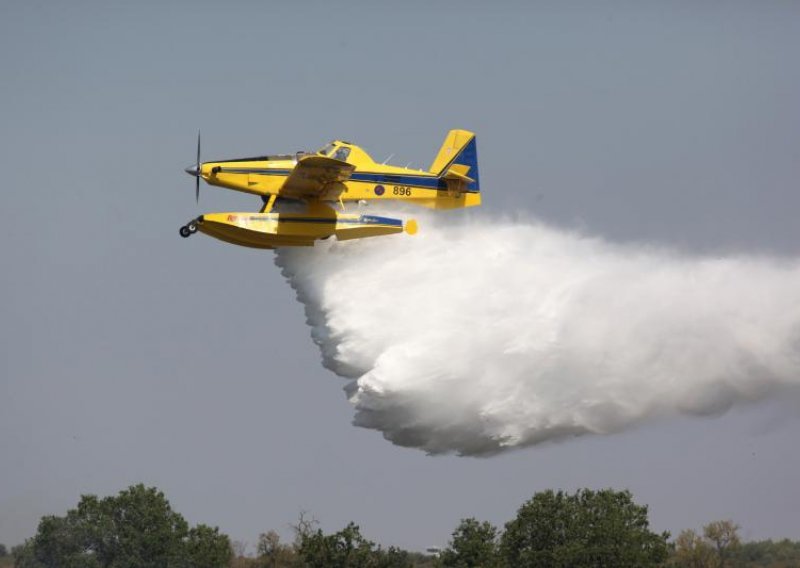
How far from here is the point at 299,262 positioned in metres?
39.3

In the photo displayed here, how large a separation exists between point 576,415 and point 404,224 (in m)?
6.53

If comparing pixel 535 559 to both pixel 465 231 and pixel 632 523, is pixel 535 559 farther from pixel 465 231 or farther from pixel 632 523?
pixel 465 231

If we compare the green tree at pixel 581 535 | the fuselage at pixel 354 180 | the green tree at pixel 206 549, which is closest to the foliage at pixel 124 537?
the green tree at pixel 206 549

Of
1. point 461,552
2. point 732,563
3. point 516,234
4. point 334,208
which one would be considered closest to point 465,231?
point 516,234

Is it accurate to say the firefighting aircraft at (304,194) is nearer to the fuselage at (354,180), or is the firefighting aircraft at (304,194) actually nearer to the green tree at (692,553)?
the fuselage at (354,180)

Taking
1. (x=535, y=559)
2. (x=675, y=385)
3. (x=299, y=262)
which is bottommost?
(x=535, y=559)

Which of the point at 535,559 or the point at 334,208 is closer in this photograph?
the point at 334,208

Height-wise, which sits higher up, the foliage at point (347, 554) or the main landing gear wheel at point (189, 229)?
the main landing gear wheel at point (189, 229)

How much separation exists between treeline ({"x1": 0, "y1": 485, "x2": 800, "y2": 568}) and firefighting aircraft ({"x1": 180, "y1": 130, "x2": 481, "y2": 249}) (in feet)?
49.4

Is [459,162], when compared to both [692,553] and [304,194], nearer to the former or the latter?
[304,194]

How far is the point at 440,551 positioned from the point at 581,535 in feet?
16.1

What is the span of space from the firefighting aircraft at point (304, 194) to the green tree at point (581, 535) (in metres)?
15.4

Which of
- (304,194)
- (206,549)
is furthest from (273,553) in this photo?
(304,194)

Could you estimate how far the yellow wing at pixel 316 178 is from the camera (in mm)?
37000
